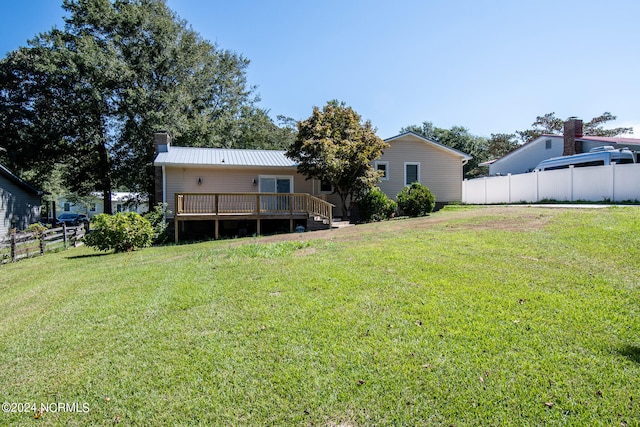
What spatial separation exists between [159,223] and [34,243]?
14.5 ft

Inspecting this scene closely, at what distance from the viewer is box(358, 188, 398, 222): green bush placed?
14.7 metres

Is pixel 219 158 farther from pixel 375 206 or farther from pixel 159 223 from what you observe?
pixel 375 206

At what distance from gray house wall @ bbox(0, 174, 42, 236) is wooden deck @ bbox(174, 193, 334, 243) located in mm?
12246

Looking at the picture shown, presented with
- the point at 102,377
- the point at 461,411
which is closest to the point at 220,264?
the point at 102,377

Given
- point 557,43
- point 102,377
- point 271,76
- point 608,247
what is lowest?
point 102,377

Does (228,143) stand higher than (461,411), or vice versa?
(228,143)

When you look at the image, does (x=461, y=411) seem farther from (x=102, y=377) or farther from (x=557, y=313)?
(x=102, y=377)

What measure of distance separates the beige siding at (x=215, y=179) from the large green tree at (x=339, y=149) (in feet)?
5.78

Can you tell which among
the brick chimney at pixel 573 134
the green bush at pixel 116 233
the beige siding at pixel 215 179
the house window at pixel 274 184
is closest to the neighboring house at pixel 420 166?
the house window at pixel 274 184

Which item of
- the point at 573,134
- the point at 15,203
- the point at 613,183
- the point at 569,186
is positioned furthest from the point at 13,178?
the point at 573,134

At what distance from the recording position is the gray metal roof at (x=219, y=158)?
15.3m

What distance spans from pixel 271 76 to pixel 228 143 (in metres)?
6.88

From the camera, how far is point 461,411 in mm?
2547

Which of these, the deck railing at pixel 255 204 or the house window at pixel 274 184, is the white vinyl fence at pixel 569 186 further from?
the house window at pixel 274 184
